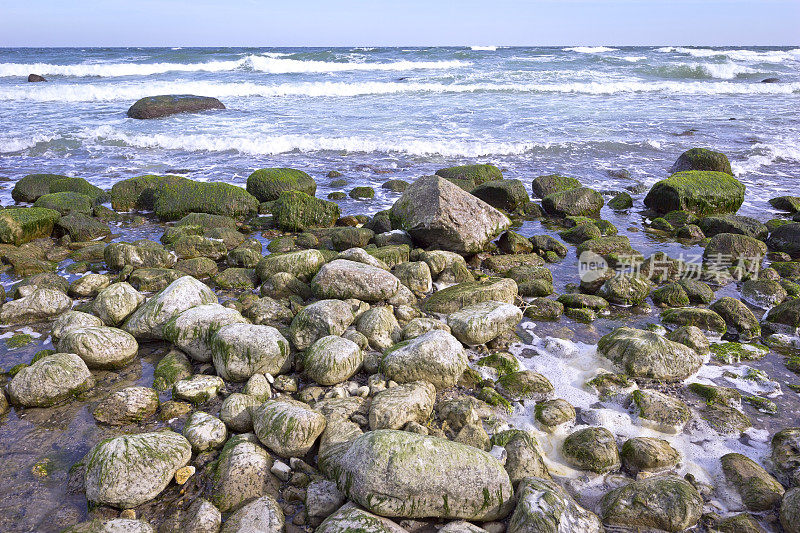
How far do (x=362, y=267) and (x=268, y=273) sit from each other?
46.5 inches

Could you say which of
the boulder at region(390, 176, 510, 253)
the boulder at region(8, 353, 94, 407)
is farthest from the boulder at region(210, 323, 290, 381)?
the boulder at region(390, 176, 510, 253)

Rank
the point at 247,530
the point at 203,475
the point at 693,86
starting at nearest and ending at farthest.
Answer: the point at 247,530, the point at 203,475, the point at 693,86

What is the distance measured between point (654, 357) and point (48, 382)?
183 inches

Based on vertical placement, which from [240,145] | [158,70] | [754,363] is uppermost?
[158,70]

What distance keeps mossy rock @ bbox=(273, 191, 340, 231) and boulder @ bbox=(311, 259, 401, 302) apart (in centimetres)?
261

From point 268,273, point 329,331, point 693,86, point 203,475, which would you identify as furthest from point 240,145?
point 693,86

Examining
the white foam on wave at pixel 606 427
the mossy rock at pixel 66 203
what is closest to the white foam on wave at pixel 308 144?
the mossy rock at pixel 66 203

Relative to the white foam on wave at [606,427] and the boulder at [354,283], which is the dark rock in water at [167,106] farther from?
the white foam on wave at [606,427]

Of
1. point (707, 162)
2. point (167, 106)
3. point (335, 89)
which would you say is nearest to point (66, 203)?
point (167, 106)

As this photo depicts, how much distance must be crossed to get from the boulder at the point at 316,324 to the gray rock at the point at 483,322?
100cm

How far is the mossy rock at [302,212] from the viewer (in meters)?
7.82

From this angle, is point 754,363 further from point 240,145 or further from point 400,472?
point 240,145

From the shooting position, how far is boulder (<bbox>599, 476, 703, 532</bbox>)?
2.82 meters

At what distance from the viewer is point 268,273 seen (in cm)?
587
